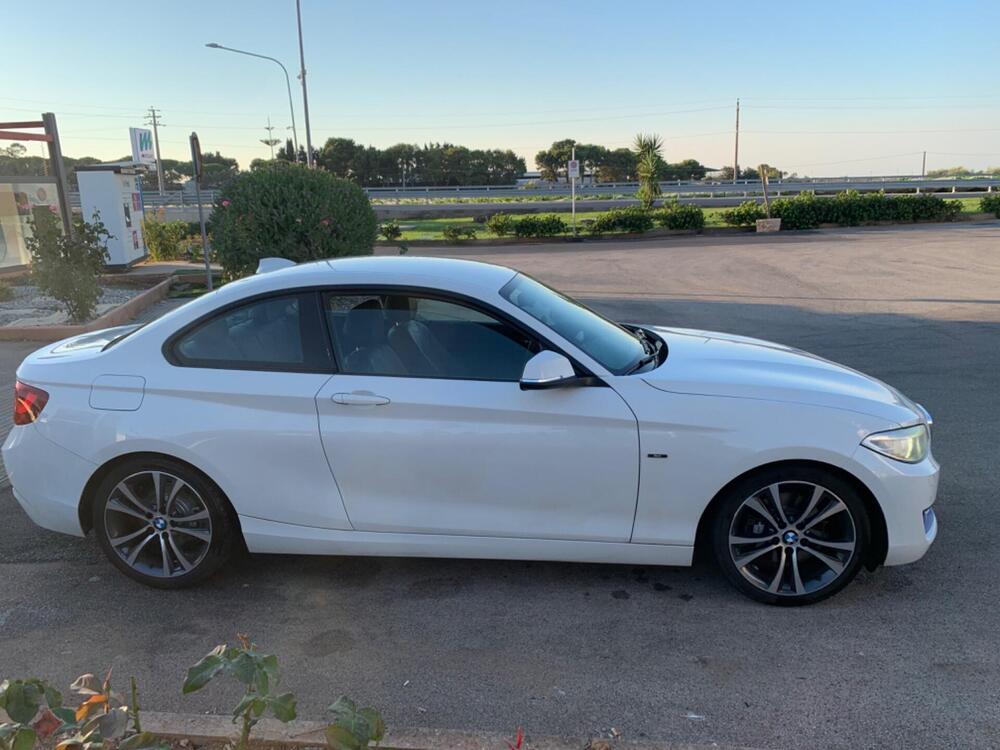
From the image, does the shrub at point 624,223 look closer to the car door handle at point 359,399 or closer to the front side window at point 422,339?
the front side window at point 422,339

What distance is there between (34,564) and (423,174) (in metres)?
99.3

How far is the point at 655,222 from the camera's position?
28.5m

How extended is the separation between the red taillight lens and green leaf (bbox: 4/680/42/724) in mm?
2099

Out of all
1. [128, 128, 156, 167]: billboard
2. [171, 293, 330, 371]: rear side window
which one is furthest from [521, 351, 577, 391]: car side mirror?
[128, 128, 156, 167]: billboard

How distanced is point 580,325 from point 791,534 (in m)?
1.44

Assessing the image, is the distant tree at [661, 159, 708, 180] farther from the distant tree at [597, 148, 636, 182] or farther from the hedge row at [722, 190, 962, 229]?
the hedge row at [722, 190, 962, 229]

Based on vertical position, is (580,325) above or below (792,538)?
above

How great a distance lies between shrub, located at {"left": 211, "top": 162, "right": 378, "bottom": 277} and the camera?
1155 centimetres

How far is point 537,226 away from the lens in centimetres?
2692

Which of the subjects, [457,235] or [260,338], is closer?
[260,338]

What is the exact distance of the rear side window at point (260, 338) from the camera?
3594 mm

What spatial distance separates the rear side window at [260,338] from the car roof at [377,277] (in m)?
0.09

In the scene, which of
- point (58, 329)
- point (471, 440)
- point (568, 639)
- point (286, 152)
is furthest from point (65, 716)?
point (286, 152)

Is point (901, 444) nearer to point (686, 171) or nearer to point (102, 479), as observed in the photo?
point (102, 479)
